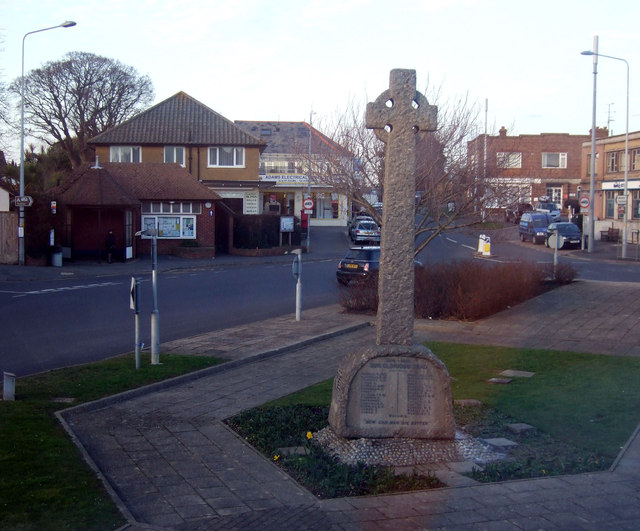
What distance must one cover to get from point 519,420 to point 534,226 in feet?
135

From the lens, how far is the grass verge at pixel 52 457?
17.4 feet

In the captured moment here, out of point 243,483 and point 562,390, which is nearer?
point 243,483

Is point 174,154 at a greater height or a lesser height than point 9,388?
greater

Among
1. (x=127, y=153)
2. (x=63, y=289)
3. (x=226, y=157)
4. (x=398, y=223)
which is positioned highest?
(x=127, y=153)

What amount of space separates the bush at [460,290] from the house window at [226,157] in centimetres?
3057

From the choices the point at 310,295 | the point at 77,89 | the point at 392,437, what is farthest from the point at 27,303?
the point at 77,89

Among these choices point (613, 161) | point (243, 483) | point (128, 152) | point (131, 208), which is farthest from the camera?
point (613, 161)

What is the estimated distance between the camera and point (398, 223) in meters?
7.27

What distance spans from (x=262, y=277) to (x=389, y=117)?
2092 centimetres

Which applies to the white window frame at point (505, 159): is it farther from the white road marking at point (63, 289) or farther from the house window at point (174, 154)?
the house window at point (174, 154)

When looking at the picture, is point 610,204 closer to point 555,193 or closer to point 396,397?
point 555,193

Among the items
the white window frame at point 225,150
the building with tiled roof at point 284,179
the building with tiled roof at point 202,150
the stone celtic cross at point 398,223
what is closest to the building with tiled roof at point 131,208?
the building with tiled roof at point 202,150

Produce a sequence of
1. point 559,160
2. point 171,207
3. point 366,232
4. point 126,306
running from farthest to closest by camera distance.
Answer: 1. point 559,160
2. point 366,232
3. point 171,207
4. point 126,306

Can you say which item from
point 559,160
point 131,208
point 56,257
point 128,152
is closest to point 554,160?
point 559,160
